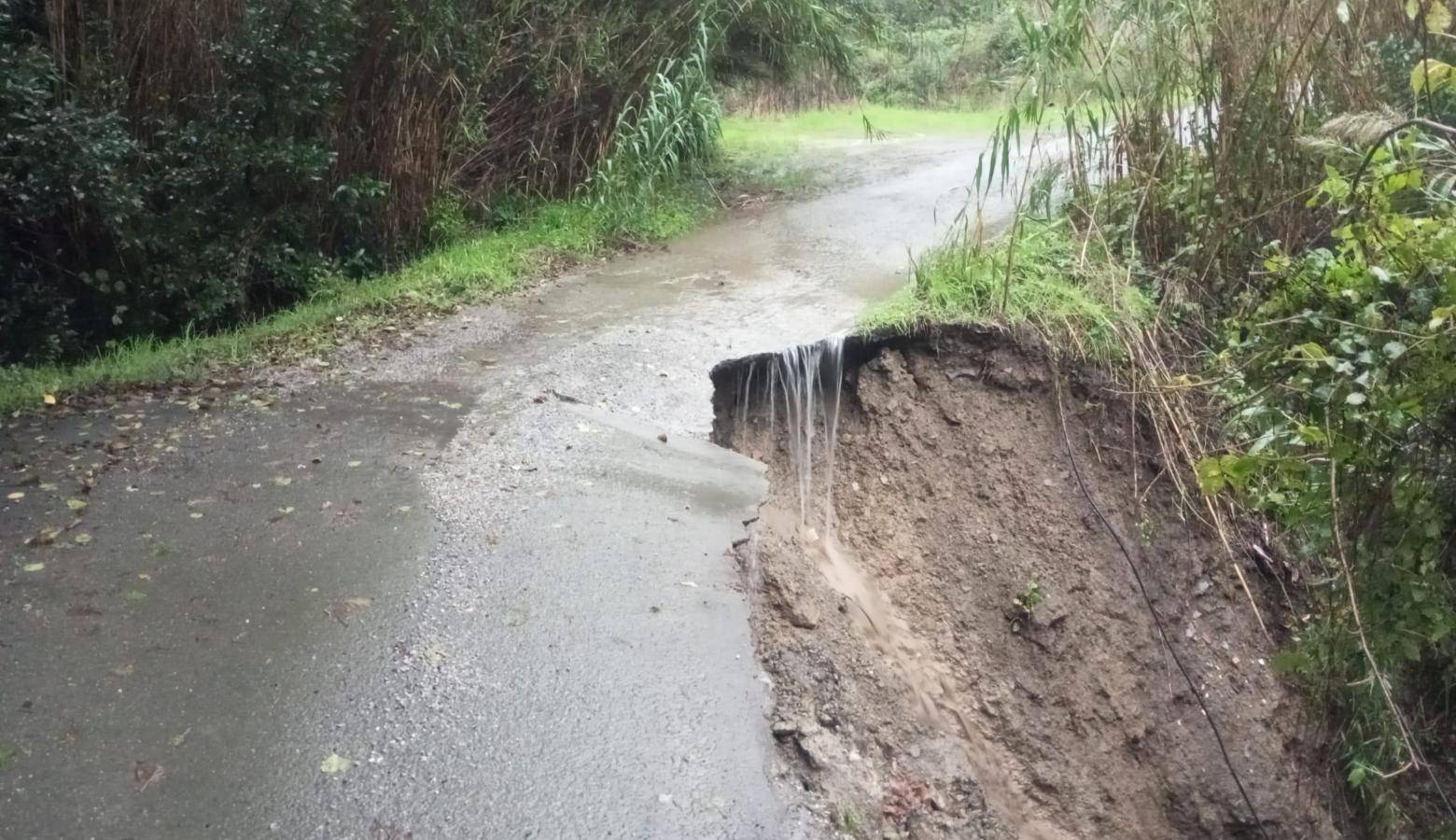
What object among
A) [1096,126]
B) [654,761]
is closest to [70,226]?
[654,761]

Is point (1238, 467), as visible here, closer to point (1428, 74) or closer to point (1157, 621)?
point (1428, 74)

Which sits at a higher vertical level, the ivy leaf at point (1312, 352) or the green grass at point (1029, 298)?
the ivy leaf at point (1312, 352)

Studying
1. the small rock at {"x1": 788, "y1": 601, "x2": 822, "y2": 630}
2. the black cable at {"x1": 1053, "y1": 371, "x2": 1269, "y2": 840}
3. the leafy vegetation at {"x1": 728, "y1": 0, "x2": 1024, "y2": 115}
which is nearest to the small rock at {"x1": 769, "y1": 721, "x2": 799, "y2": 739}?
the small rock at {"x1": 788, "y1": 601, "x2": 822, "y2": 630}

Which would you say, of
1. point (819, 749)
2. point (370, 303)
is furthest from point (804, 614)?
point (370, 303)

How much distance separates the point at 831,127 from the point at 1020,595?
11.4 meters

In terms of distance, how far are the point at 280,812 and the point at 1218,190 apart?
5.59 metres

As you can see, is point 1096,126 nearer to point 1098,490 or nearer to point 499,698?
point 1098,490

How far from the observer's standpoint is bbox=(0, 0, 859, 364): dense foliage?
623 centimetres

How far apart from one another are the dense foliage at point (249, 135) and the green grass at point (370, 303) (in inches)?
14.5

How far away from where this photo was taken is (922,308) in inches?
235

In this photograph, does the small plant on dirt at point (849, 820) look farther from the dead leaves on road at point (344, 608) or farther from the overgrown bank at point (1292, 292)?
the dead leaves on road at point (344, 608)

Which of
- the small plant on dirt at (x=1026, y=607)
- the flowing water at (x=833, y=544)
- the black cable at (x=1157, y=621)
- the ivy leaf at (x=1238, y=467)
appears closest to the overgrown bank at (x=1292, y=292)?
the ivy leaf at (x=1238, y=467)

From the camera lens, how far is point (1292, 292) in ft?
9.30

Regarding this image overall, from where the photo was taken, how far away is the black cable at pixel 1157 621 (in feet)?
16.5
